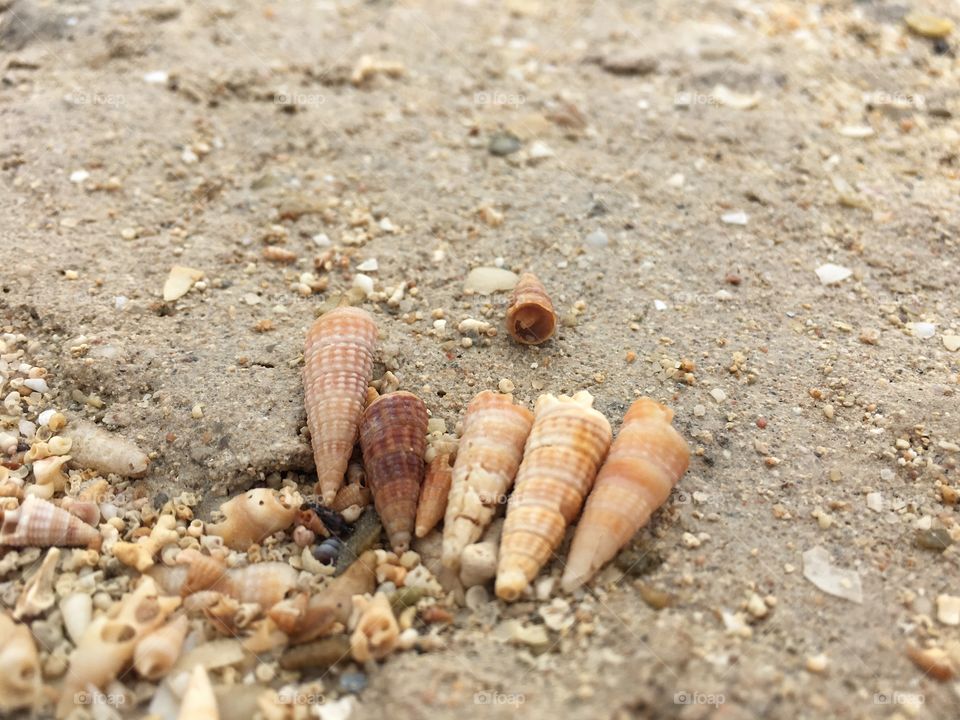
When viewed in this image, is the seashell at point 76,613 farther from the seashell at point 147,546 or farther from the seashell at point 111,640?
the seashell at point 147,546

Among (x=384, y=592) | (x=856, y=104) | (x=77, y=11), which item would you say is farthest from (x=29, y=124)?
(x=856, y=104)

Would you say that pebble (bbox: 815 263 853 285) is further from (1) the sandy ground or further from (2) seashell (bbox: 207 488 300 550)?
(2) seashell (bbox: 207 488 300 550)

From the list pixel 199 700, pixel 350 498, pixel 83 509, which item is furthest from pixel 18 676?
pixel 350 498

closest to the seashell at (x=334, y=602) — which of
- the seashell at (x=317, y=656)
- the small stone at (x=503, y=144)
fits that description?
the seashell at (x=317, y=656)

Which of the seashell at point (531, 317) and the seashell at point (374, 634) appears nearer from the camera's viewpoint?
the seashell at point (374, 634)

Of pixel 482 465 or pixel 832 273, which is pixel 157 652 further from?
pixel 832 273

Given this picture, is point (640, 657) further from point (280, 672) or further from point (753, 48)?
point (753, 48)
